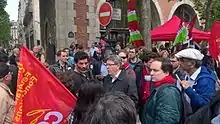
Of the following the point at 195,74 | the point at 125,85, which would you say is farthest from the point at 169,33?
the point at 195,74

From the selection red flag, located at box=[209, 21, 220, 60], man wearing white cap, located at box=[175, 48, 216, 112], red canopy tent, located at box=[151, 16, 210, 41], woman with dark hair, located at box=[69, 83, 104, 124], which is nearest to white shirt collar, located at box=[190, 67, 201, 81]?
man wearing white cap, located at box=[175, 48, 216, 112]

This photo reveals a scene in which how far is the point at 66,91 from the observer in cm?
389

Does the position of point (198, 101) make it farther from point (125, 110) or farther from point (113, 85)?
point (125, 110)

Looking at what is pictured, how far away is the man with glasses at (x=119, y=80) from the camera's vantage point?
222 inches

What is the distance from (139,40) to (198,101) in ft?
19.4

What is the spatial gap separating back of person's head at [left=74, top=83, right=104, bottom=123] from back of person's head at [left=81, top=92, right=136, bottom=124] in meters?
0.93

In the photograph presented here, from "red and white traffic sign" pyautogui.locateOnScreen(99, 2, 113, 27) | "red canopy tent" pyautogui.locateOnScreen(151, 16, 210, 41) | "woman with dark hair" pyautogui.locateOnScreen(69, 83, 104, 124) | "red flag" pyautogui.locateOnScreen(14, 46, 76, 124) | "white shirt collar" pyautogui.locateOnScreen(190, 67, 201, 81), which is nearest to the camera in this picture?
"woman with dark hair" pyautogui.locateOnScreen(69, 83, 104, 124)

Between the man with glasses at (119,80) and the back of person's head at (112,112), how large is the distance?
3225mm

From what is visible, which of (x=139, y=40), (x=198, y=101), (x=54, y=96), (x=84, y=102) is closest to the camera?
(x=84, y=102)

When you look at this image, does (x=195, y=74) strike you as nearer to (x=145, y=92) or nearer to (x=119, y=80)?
(x=119, y=80)

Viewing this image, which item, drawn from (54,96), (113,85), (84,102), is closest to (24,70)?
(54,96)

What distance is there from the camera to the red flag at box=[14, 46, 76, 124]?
363cm

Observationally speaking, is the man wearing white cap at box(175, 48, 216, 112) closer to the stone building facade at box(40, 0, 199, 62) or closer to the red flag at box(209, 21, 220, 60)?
the red flag at box(209, 21, 220, 60)

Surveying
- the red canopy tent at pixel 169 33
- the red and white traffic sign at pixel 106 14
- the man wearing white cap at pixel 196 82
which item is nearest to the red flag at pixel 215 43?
the man wearing white cap at pixel 196 82
